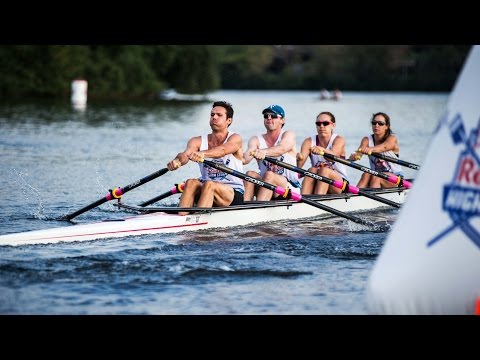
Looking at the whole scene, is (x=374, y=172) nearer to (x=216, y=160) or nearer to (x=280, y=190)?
(x=280, y=190)

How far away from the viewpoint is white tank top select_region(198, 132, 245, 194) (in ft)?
35.9

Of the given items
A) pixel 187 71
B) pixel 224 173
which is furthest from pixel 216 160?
pixel 187 71

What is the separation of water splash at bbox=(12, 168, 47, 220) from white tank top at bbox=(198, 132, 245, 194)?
2.35 m

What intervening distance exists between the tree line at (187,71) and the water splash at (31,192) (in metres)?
27.2

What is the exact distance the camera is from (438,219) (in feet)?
18.5

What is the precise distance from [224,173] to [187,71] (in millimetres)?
43529

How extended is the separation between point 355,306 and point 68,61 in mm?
39293

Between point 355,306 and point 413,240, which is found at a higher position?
point 413,240

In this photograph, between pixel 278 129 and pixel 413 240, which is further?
pixel 278 129

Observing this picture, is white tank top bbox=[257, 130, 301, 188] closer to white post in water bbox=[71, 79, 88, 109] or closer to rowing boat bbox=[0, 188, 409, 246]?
rowing boat bbox=[0, 188, 409, 246]

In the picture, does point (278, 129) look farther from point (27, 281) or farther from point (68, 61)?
point (68, 61)

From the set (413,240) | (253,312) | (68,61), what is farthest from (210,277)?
(68,61)

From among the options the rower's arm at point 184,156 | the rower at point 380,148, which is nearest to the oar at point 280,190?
the rower's arm at point 184,156
